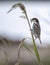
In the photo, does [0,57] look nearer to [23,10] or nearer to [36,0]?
[23,10]

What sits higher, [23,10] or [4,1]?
[23,10]

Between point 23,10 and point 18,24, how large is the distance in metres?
0.78

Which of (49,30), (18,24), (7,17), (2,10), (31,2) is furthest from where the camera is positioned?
(31,2)

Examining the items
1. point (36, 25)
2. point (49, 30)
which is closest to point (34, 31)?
point (36, 25)

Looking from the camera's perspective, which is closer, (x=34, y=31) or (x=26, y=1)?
(x=34, y=31)

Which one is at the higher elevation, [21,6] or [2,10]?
[21,6]

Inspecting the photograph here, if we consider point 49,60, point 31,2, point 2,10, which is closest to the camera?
point 49,60

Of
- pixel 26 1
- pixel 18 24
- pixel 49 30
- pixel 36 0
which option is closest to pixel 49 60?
pixel 49 30

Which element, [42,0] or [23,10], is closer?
[23,10]

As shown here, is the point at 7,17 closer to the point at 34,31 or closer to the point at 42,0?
the point at 42,0

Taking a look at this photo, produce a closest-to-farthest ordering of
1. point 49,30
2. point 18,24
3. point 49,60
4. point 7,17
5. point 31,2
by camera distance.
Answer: point 49,60, point 49,30, point 18,24, point 7,17, point 31,2

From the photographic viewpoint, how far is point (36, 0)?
1741mm

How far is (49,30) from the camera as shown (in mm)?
673

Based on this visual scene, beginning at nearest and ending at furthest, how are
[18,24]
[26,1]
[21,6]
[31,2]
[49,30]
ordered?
1. [21,6]
2. [49,30]
3. [18,24]
4. [26,1]
5. [31,2]
